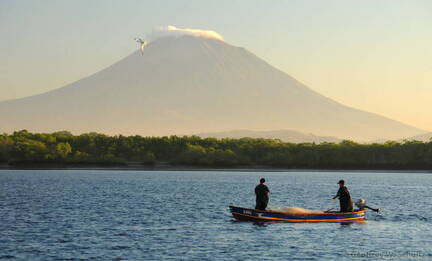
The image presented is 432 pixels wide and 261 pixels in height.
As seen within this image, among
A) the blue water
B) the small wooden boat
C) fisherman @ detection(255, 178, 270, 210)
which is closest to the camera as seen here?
the blue water

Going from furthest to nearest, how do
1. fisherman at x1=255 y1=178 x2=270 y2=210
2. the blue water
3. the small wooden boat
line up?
the small wooden boat < fisherman at x1=255 y1=178 x2=270 y2=210 < the blue water

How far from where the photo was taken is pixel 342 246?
45719mm

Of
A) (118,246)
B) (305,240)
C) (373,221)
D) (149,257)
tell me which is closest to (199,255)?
(149,257)

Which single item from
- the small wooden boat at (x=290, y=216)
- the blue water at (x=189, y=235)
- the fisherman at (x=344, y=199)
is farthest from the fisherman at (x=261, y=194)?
the fisherman at (x=344, y=199)

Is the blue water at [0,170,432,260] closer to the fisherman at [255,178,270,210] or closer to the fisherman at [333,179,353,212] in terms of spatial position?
the fisherman at [333,179,353,212]

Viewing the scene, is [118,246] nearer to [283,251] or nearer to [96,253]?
[96,253]

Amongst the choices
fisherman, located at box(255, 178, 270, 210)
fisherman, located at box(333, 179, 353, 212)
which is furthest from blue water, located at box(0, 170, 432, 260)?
fisherman, located at box(255, 178, 270, 210)

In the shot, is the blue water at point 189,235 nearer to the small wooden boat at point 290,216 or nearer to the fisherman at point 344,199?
the small wooden boat at point 290,216

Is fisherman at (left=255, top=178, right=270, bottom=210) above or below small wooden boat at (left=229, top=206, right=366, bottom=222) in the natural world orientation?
above

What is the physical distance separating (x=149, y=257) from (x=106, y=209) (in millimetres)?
31596

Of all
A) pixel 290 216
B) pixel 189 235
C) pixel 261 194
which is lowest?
pixel 189 235

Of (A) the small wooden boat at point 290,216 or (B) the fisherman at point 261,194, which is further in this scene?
(A) the small wooden boat at point 290,216

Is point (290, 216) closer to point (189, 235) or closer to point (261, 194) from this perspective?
point (261, 194)

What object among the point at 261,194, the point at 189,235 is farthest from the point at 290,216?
the point at 189,235
